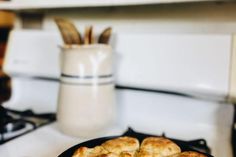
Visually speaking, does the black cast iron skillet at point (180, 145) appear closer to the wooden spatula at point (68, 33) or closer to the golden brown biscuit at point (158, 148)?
the golden brown biscuit at point (158, 148)

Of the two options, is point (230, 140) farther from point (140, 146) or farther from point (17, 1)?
point (17, 1)

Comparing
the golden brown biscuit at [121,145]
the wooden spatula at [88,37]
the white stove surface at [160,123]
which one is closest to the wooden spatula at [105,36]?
the wooden spatula at [88,37]

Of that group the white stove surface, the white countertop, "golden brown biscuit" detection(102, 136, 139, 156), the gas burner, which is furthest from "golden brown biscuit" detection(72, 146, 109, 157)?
the white countertop

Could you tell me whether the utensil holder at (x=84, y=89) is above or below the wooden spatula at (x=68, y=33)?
below

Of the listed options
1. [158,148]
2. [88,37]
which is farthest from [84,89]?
[158,148]

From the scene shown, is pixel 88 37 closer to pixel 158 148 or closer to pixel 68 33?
pixel 68 33

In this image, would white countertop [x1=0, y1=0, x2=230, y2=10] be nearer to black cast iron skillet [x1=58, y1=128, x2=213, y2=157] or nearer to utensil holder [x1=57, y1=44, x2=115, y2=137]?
utensil holder [x1=57, y1=44, x2=115, y2=137]
